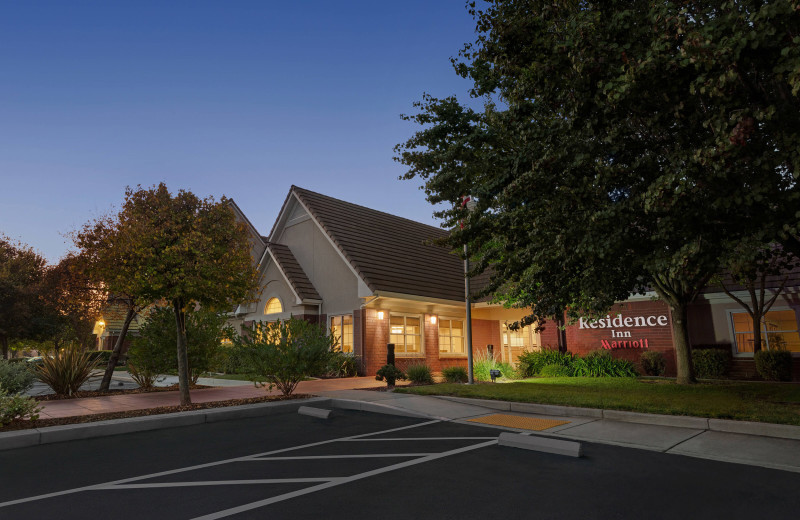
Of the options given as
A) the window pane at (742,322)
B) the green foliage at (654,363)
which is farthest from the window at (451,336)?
the window pane at (742,322)

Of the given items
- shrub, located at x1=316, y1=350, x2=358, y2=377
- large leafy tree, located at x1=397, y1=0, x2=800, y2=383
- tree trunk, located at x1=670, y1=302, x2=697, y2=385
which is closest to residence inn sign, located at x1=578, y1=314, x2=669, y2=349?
tree trunk, located at x1=670, y1=302, x2=697, y2=385

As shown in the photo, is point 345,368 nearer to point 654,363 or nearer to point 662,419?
point 654,363

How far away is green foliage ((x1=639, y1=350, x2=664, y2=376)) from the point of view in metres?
16.7

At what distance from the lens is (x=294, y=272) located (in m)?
21.5

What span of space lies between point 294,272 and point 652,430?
17.0 meters

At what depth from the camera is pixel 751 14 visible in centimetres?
561

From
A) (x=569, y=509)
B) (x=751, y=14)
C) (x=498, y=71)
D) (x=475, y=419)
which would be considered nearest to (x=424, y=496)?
(x=569, y=509)

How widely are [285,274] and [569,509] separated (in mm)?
18537

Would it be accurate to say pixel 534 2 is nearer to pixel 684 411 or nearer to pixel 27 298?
pixel 684 411

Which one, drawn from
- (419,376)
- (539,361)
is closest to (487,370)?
(419,376)

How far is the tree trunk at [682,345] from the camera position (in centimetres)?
1349

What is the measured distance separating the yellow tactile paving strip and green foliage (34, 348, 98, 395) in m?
11.0

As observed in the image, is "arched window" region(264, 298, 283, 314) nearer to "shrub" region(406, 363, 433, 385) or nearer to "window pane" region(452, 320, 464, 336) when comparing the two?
"window pane" region(452, 320, 464, 336)

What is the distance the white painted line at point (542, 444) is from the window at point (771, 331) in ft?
47.3
